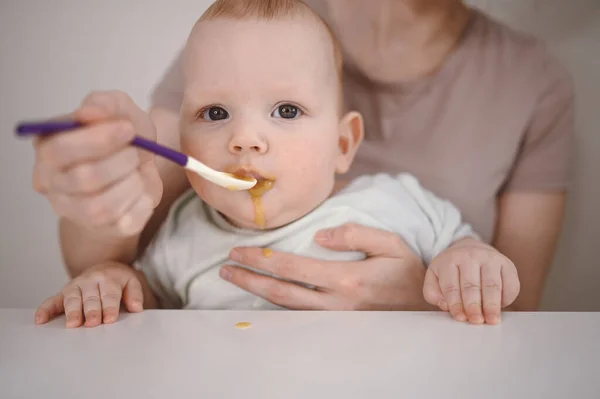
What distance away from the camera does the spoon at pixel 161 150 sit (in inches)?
14.8

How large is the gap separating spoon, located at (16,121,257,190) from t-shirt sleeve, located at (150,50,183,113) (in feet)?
0.71

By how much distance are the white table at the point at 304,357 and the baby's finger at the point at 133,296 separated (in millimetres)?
18

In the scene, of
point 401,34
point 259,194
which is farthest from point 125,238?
point 401,34

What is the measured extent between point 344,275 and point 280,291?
0.25ft

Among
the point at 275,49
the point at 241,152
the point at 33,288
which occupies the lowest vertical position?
the point at 33,288

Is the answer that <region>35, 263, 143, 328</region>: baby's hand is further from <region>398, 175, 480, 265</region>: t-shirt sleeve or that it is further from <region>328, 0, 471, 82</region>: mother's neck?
<region>328, 0, 471, 82</region>: mother's neck

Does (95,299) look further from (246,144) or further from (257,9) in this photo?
(257,9)

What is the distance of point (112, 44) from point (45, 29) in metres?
0.10

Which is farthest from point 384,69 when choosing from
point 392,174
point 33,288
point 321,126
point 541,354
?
point 33,288

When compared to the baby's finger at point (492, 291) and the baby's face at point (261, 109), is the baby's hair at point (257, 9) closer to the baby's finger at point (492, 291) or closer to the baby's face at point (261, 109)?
the baby's face at point (261, 109)

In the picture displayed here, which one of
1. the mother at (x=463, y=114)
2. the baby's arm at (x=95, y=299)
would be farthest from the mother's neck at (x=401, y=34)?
the baby's arm at (x=95, y=299)

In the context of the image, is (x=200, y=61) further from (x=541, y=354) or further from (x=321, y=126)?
(x=541, y=354)

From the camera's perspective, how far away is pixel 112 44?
2.73 feet

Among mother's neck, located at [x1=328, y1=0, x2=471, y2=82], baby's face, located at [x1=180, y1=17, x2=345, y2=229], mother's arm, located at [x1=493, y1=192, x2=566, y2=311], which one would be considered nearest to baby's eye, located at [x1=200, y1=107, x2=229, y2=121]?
baby's face, located at [x1=180, y1=17, x2=345, y2=229]
